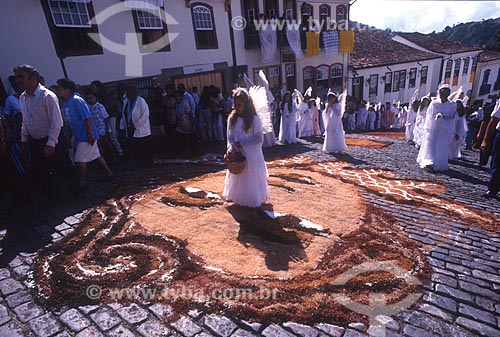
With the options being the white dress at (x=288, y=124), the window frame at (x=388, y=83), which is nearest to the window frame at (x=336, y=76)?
the window frame at (x=388, y=83)

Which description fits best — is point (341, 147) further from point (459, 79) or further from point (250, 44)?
point (459, 79)

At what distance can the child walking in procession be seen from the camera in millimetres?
4172

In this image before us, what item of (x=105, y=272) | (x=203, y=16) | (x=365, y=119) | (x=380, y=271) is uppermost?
(x=203, y=16)

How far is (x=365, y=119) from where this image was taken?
58.9ft

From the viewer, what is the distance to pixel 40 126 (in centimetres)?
433

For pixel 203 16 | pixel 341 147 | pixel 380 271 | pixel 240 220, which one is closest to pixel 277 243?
pixel 240 220

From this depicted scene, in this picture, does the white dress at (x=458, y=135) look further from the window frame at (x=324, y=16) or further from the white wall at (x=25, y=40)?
the window frame at (x=324, y=16)

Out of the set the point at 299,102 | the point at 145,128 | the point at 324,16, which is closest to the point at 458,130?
the point at 299,102

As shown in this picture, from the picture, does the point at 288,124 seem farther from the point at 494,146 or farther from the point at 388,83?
the point at 388,83

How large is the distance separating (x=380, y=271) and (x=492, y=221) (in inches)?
112

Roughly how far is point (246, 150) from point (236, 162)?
253 millimetres

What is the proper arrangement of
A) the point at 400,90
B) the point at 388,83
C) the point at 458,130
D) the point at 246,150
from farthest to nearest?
the point at 400,90, the point at 388,83, the point at 458,130, the point at 246,150

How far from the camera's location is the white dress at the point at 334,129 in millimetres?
8953

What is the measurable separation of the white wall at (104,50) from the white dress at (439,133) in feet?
32.3
